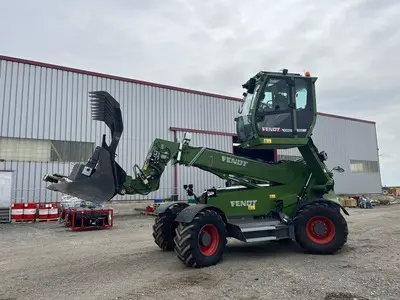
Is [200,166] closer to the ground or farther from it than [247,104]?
closer to the ground

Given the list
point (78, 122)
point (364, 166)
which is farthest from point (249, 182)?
point (364, 166)

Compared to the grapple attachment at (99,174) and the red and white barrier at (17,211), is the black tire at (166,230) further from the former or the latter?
the red and white barrier at (17,211)

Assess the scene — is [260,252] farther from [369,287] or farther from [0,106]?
[0,106]

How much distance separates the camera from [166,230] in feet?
28.8

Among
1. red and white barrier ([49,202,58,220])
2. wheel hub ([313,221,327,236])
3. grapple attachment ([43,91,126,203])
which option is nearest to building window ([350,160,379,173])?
red and white barrier ([49,202,58,220])

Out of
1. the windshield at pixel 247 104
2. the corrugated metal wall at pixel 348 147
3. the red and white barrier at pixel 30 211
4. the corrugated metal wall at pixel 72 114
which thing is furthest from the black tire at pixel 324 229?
the corrugated metal wall at pixel 348 147

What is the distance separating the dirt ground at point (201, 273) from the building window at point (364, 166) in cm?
2581

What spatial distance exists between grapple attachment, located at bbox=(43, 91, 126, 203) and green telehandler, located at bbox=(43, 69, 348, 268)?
2 cm

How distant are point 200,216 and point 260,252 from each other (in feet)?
8.03

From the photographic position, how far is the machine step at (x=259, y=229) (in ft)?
25.5

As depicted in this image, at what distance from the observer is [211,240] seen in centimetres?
741

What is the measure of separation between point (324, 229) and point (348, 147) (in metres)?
28.9

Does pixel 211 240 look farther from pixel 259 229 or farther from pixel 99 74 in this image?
pixel 99 74

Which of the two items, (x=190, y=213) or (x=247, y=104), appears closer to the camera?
(x=190, y=213)
